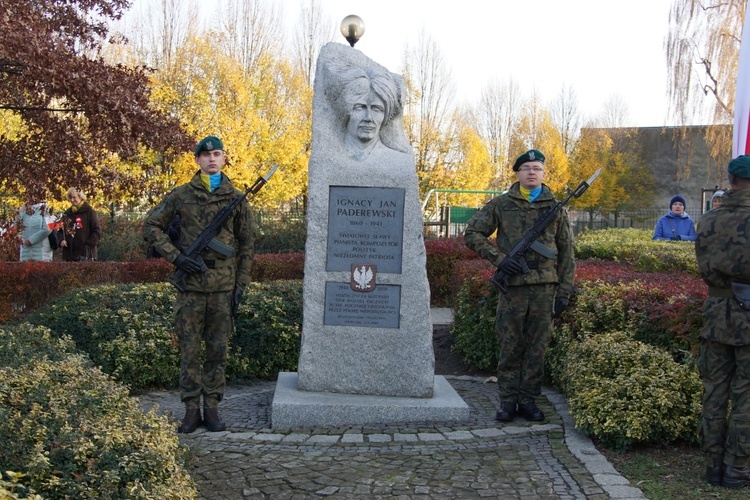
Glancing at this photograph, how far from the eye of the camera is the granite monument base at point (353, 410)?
5.63 metres

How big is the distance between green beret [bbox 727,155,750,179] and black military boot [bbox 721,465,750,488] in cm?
165

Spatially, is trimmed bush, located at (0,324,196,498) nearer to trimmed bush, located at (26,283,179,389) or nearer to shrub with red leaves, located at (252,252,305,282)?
trimmed bush, located at (26,283,179,389)

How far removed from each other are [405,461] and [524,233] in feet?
6.55

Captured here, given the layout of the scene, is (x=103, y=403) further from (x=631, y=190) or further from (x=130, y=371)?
(x=631, y=190)

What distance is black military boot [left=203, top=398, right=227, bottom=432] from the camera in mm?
5496

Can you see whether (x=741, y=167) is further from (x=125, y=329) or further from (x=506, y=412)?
(x=125, y=329)

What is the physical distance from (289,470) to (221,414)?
1619mm

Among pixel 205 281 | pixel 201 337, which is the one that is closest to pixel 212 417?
pixel 201 337

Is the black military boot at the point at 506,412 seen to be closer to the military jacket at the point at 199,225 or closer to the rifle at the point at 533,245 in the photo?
the rifle at the point at 533,245

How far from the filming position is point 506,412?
579 centimetres

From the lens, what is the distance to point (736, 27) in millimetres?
24734

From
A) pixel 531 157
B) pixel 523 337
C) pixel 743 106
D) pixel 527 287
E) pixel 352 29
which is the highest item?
pixel 352 29

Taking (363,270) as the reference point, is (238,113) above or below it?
above

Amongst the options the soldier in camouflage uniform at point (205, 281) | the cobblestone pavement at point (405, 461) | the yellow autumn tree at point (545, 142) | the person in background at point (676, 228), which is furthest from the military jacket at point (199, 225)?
the yellow autumn tree at point (545, 142)
